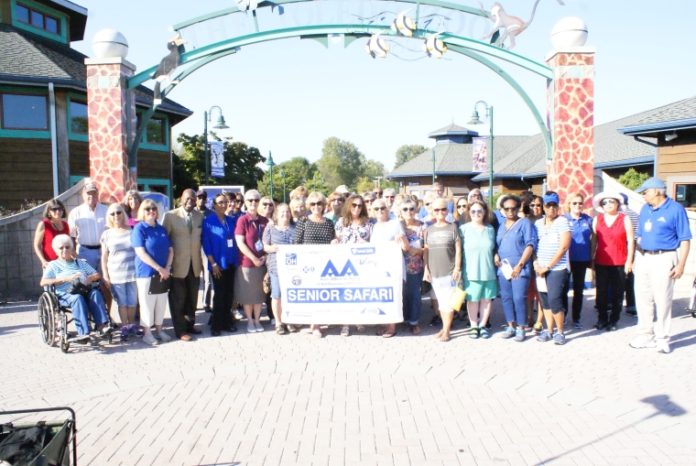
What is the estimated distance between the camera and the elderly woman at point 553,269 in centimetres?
706

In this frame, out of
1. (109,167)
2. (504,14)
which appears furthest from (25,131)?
(504,14)

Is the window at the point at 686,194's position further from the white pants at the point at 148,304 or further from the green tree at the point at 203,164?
the green tree at the point at 203,164

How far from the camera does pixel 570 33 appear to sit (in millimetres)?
10602

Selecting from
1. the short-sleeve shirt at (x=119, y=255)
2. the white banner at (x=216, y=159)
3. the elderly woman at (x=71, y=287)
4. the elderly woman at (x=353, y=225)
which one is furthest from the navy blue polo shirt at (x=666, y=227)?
the white banner at (x=216, y=159)

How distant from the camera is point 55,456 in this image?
2850 millimetres

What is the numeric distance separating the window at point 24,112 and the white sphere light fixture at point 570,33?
15.2 m

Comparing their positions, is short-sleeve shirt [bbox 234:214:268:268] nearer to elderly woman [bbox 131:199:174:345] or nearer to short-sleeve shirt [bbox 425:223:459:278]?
elderly woman [bbox 131:199:174:345]

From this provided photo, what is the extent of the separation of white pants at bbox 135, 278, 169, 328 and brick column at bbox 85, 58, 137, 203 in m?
4.56

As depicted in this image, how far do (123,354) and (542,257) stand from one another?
17.4ft

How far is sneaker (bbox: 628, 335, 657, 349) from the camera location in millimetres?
6871

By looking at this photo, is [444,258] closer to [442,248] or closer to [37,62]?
[442,248]

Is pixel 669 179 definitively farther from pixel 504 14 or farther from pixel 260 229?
pixel 260 229

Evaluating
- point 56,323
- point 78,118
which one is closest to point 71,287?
point 56,323

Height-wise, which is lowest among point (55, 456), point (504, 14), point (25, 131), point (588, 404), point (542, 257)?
point (588, 404)
